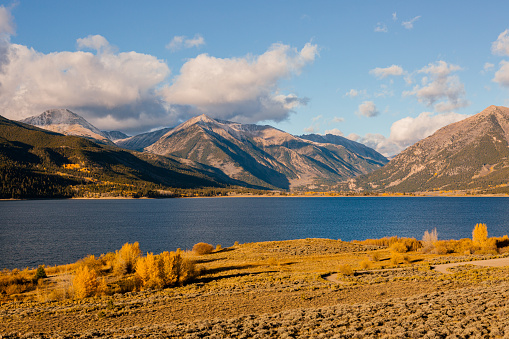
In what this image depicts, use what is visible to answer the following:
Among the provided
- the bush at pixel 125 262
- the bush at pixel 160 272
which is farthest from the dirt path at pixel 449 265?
the bush at pixel 125 262

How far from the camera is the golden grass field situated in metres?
20.0

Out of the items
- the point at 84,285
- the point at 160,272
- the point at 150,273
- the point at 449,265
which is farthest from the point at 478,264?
the point at 84,285

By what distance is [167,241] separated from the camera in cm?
8812

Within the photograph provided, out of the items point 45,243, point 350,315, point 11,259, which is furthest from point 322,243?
point 45,243

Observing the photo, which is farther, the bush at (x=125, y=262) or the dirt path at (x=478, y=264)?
the bush at (x=125, y=262)

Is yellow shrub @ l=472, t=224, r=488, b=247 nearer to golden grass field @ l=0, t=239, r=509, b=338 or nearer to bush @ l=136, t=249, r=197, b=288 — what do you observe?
golden grass field @ l=0, t=239, r=509, b=338

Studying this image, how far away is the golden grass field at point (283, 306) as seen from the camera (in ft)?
65.5

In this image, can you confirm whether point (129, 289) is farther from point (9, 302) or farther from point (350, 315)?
point (350, 315)

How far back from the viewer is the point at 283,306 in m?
27.0

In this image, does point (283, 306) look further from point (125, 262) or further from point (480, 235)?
point (480, 235)

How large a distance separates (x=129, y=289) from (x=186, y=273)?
6162mm

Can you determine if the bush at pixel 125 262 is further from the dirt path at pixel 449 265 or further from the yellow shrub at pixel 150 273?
the dirt path at pixel 449 265

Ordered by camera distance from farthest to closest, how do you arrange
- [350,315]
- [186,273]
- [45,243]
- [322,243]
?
1. [45,243]
2. [322,243]
3. [186,273]
4. [350,315]

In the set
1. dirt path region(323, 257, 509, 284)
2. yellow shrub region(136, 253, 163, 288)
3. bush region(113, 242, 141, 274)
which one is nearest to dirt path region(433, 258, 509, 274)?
dirt path region(323, 257, 509, 284)
